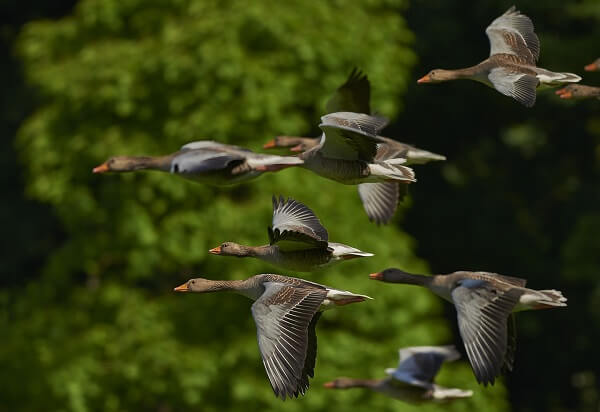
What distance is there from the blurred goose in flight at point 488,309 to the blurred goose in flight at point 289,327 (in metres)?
0.62

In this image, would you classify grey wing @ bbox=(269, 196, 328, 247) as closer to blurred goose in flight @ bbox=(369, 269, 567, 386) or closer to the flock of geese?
the flock of geese

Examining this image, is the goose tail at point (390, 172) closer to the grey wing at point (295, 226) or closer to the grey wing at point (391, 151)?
the grey wing at point (391, 151)

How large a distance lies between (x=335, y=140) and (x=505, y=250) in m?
16.1

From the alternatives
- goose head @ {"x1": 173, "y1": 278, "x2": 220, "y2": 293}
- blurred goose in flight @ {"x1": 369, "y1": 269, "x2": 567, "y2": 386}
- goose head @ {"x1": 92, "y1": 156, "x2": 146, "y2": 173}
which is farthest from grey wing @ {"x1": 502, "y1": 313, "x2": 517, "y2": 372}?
goose head @ {"x1": 92, "y1": 156, "x2": 146, "y2": 173}

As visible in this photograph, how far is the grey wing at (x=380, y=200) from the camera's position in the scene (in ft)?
32.1

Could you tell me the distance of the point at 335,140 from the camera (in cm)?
851

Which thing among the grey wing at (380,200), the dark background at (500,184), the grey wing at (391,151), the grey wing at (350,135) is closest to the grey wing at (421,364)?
the grey wing at (380,200)

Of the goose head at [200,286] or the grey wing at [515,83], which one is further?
the goose head at [200,286]

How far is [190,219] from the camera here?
53.6 ft

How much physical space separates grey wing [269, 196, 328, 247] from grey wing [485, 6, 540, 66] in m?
1.89

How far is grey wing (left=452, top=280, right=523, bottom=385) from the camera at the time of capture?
713 cm

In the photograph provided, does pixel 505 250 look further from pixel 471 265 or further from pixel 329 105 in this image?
pixel 329 105

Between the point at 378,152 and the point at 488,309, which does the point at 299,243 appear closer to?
the point at 488,309

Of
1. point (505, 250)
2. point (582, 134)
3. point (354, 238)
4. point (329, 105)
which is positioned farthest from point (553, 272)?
point (329, 105)
